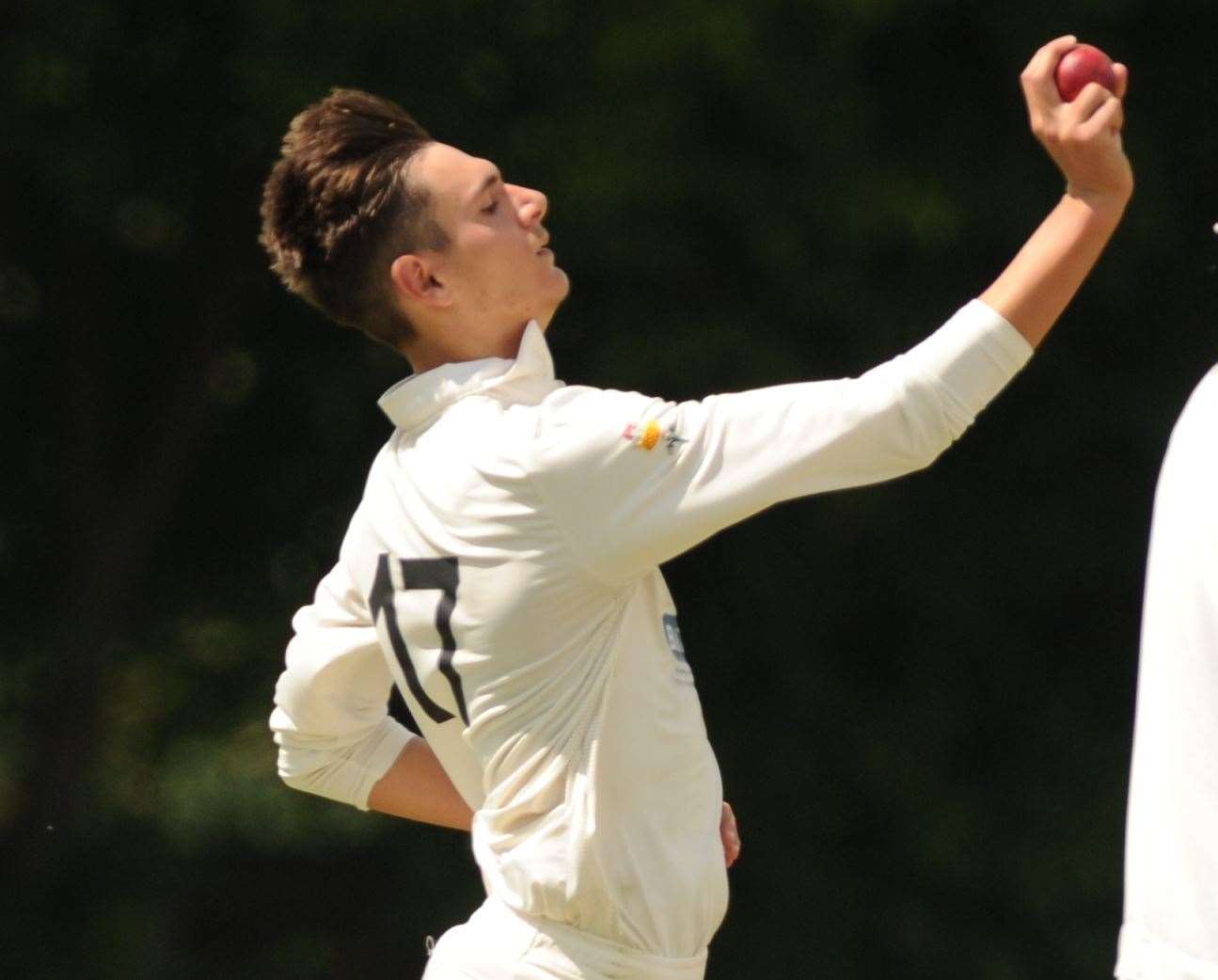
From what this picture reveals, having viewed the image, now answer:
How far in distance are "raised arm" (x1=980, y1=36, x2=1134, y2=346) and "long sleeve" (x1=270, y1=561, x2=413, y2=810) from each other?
864 millimetres

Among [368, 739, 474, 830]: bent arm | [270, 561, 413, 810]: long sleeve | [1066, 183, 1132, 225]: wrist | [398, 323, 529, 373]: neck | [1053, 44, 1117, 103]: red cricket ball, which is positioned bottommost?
[368, 739, 474, 830]: bent arm

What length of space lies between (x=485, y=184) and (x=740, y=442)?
20.5 inches

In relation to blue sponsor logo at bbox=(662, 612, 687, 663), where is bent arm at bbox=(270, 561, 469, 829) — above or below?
below

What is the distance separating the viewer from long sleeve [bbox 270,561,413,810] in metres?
2.66

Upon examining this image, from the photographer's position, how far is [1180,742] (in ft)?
5.76

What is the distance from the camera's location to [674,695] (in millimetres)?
2428

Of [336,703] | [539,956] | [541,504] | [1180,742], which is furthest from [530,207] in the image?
[1180,742]

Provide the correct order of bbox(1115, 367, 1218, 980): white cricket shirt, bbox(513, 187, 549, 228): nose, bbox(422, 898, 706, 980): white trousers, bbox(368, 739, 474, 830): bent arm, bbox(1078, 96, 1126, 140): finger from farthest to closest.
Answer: bbox(368, 739, 474, 830): bent arm
bbox(513, 187, 549, 228): nose
bbox(422, 898, 706, 980): white trousers
bbox(1078, 96, 1126, 140): finger
bbox(1115, 367, 1218, 980): white cricket shirt

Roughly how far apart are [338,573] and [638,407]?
550mm

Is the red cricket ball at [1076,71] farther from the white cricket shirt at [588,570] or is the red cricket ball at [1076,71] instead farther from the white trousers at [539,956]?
the white trousers at [539,956]

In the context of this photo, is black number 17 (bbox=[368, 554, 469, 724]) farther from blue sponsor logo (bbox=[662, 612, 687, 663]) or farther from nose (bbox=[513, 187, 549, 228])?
nose (bbox=[513, 187, 549, 228])

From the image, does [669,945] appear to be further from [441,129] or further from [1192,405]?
[441,129]

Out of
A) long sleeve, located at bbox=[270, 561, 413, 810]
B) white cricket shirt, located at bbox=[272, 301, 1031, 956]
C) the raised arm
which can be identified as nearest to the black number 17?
white cricket shirt, located at bbox=[272, 301, 1031, 956]

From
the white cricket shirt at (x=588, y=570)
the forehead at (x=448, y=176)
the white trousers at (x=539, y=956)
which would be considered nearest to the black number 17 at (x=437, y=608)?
the white cricket shirt at (x=588, y=570)
